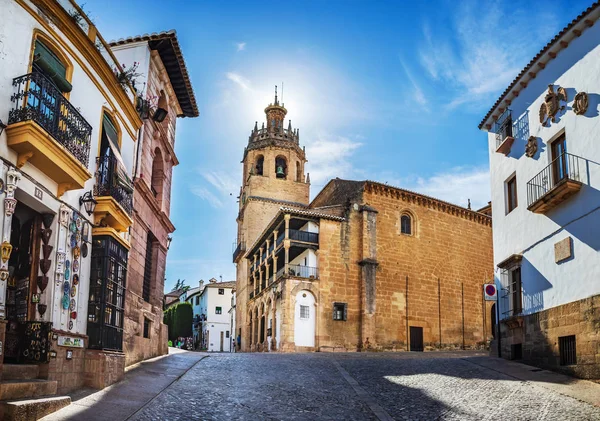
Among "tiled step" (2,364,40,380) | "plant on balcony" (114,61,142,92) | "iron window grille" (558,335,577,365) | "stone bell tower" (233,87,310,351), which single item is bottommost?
"tiled step" (2,364,40,380)

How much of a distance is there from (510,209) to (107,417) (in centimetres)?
1355

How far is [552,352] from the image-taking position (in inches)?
596

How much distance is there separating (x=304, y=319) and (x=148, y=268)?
49.5 feet

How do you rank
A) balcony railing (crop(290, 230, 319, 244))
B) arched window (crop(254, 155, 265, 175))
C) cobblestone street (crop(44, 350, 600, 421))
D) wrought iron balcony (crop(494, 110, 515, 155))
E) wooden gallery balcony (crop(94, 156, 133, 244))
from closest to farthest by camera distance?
cobblestone street (crop(44, 350, 600, 421)) < wooden gallery balcony (crop(94, 156, 133, 244)) < wrought iron balcony (crop(494, 110, 515, 155)) < balcony railing (crop(290, 230, 319, 244)) < arched window (crop(254, 155, 265, 175))

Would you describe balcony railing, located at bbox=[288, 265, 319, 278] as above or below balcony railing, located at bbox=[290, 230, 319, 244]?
below

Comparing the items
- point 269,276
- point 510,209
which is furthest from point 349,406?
point 269,276

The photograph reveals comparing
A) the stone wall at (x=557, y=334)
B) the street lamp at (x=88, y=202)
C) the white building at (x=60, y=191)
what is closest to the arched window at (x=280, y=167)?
the stone wall at (x=557, y=334)

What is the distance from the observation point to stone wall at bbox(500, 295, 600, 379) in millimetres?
13352

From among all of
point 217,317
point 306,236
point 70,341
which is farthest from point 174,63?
point 217,317

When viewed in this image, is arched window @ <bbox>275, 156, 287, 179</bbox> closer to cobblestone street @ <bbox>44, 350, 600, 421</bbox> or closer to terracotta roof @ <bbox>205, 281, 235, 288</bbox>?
terracotta roof @ <bbox>205, 281, 235, 288</bbox>

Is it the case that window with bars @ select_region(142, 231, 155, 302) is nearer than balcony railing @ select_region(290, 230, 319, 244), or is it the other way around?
window with bars @ select_region(142, 231, 155, 302)

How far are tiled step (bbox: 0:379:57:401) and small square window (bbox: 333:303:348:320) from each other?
2427 cm

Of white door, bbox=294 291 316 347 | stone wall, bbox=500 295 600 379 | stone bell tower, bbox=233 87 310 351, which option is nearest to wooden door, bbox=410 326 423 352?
white door, bbox=294 291 316 347

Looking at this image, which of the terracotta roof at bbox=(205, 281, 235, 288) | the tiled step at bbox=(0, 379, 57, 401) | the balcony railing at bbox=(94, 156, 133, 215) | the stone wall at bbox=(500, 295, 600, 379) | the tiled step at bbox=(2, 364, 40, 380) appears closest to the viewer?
the tiled step at bbox=(0, 379, 57, 401)
